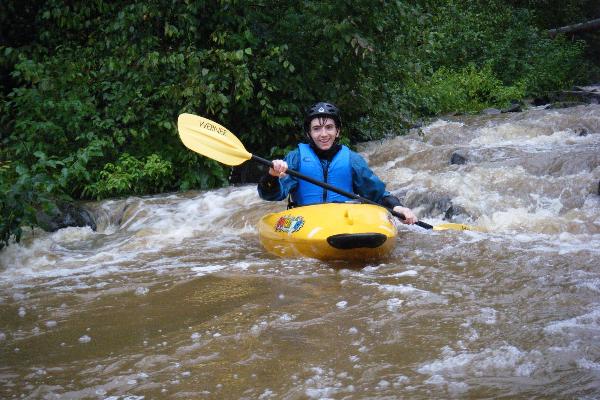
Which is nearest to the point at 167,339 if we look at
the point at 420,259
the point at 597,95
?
the point at 420,259

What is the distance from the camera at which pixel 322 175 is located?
4.76 metres

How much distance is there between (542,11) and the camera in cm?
1859

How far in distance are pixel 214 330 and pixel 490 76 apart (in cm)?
1210

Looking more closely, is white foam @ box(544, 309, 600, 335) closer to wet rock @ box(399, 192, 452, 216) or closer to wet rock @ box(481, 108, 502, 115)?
wet rock @ box(399, 192, 452, 216)

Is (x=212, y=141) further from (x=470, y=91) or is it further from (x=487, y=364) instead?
(x=470, y=91)

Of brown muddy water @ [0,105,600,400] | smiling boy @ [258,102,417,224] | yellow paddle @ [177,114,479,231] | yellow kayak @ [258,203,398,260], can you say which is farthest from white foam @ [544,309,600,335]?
yellow paddle @ [177,114,479,231]

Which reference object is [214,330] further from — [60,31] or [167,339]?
[60,31]

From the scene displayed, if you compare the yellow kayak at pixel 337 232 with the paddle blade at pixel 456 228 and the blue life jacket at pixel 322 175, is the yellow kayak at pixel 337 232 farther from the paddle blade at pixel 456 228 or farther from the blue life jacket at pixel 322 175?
the paddle blade at pixel 456 228

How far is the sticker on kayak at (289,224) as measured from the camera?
444 cm

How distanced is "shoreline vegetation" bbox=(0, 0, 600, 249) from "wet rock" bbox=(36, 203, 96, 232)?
4 cm

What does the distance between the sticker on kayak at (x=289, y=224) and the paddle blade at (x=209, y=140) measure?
2.13ft

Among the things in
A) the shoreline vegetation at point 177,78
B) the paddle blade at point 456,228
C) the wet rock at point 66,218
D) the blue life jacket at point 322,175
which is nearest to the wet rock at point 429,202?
the paddle blade at point 456,228

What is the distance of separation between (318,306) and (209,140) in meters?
2.10

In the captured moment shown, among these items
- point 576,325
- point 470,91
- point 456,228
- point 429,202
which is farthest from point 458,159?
point 470,91
